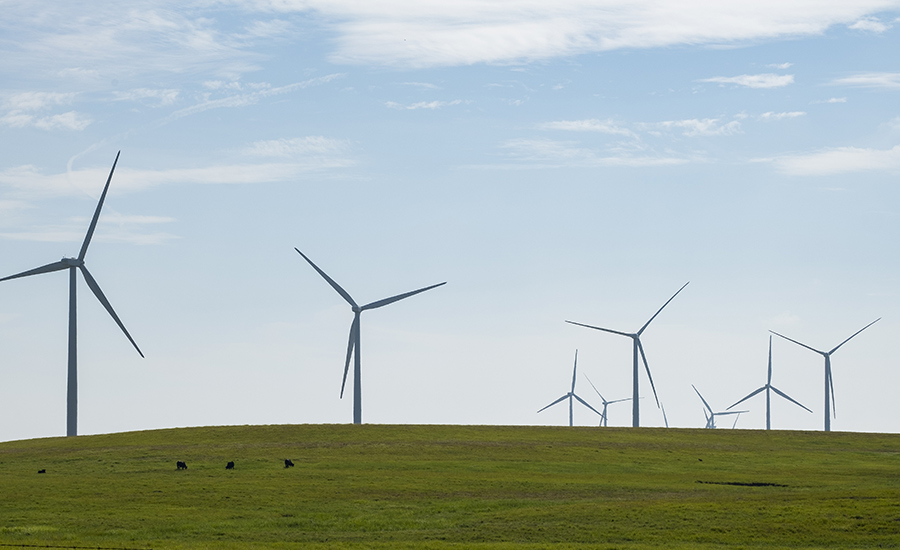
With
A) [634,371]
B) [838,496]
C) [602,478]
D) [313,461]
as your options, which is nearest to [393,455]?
[313,461]

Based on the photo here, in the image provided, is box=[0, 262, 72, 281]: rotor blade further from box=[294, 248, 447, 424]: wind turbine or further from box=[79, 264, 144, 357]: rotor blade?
box=[294, 248, 447, 424]: wind turbine

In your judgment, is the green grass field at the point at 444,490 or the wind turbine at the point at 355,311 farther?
the wind turbine at the point at 355,311

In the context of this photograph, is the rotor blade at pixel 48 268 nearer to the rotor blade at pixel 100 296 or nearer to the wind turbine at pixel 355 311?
the rotor blade at pixel 100 296

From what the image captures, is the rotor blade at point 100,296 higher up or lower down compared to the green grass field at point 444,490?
higher up

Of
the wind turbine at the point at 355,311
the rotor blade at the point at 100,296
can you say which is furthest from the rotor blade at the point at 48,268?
the wind turbine at the point at 355,311

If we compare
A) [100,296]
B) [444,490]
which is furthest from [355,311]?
[444,490]

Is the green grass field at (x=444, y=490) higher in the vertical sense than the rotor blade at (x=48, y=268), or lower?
lower

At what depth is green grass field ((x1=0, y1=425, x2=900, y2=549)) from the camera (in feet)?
146

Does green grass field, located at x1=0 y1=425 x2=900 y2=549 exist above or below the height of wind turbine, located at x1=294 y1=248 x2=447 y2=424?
below

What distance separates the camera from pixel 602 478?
65.4m

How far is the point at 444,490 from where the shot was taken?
191ft

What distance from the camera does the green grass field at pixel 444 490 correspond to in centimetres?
4444

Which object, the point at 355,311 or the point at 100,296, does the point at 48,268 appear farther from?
the point at 355,311

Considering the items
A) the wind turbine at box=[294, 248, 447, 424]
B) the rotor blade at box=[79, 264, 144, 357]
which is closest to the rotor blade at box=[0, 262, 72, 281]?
the rotor blade at box=[79, 264, 144, 357]
